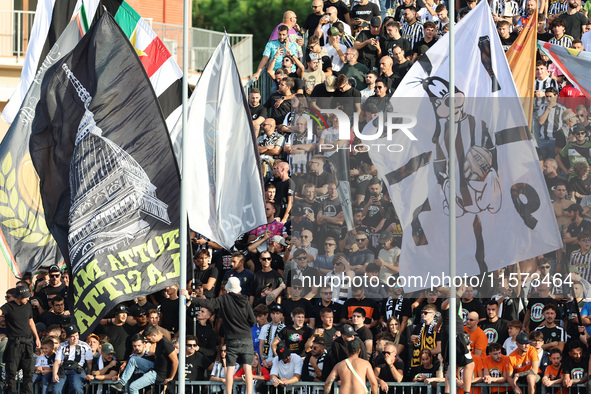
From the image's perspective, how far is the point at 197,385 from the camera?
61.0 feet

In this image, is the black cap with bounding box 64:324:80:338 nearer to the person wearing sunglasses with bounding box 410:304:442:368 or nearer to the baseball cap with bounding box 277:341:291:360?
the baseball cap with bounding box 277:341:291:360

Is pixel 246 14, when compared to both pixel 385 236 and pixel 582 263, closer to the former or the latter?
pixel 385 236

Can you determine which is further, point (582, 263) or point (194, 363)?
point (194, 363)

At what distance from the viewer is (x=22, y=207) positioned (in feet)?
66.7

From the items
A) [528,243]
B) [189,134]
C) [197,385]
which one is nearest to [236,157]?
[189,134]

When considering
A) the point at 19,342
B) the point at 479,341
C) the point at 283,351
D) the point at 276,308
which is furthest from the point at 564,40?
the point at 19,342

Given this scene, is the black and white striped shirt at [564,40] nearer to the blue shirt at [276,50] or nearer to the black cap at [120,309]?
the blue shirt at [276,50]

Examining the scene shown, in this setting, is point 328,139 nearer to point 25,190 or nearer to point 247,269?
point 247,269

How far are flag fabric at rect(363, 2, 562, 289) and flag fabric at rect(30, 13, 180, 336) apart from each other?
2.97 metres

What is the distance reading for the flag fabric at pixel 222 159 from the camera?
62.3ft

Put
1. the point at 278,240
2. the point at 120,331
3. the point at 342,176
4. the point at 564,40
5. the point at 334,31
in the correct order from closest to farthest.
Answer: the point at 120,331, the point at 278,240, the point at 342,176, the point at 564,40, the point at 334,31

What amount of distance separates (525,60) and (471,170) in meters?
2.08

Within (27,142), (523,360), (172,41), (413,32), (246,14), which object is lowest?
(523,360)

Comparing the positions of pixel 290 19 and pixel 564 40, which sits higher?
pixel 290 19
